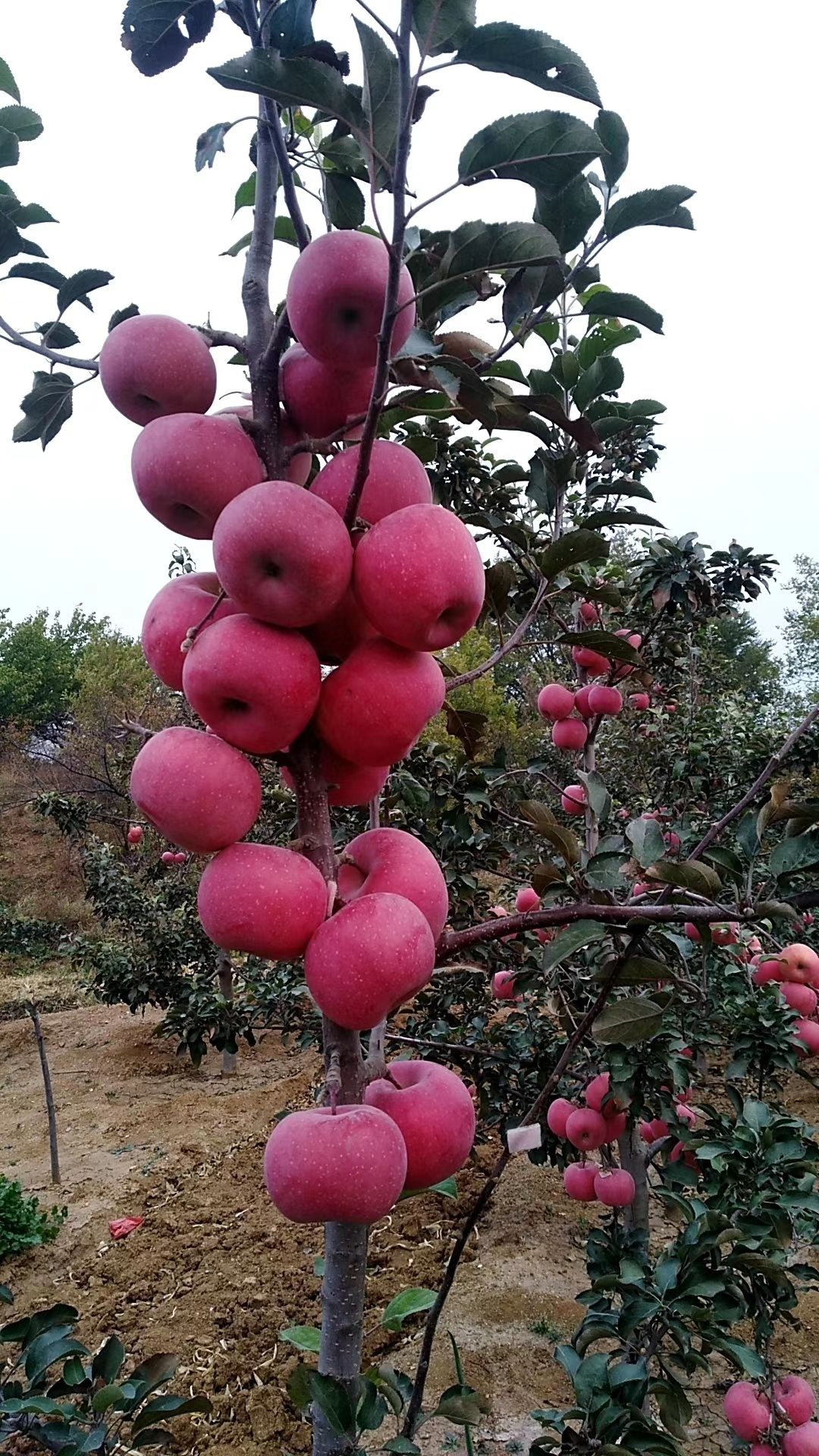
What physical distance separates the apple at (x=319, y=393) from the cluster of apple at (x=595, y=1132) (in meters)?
1.41

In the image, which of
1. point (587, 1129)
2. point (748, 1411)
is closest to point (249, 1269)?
point (587, 1129)

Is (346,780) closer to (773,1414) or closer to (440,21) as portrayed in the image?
(440,21)

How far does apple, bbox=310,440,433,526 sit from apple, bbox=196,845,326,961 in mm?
309

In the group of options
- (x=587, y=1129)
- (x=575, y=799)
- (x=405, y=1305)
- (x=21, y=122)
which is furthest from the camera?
(x=575, y=799)

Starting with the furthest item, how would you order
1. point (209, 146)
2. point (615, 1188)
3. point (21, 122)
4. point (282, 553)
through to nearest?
point (615, 1188) → point (21, 122) → point (209, 146) → point (282, 553)

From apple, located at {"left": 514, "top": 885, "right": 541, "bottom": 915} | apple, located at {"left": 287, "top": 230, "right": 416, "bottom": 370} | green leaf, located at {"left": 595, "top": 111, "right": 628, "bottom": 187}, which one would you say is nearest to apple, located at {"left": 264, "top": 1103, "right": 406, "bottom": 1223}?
apple, located at {"left": 287, "top": 230, "right": 416, "bottom": 370}

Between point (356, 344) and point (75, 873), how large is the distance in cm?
1314

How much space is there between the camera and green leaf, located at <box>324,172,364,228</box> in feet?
2.79

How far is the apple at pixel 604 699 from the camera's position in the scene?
2.26 meters

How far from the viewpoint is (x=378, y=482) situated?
0.73 metres

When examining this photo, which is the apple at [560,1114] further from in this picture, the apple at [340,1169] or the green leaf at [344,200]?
the green leaf at [344,200]

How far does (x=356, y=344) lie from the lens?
66 centimetres

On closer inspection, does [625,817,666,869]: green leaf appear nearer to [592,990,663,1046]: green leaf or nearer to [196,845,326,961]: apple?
[592,990,663,1046]: green leaf

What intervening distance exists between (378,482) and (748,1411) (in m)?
1.69
